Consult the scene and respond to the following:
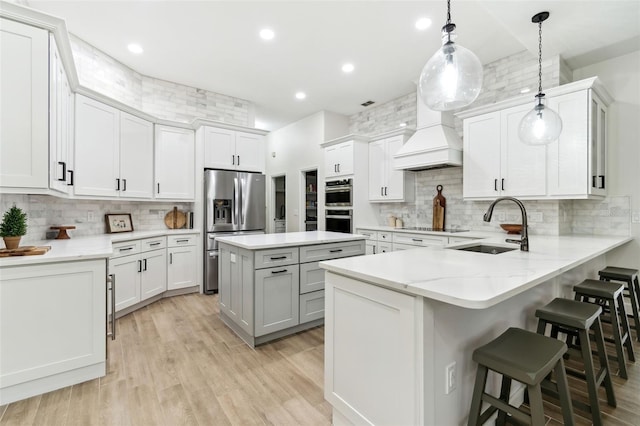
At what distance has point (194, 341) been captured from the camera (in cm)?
271

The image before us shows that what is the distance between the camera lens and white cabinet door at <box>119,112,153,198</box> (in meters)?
3.72

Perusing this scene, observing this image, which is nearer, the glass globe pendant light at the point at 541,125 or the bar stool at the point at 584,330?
the bar stool at the point at 584,330

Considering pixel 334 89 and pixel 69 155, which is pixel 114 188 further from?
pixel 334 89

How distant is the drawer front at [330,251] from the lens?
288 cm

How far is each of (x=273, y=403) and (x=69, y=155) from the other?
3.22 m

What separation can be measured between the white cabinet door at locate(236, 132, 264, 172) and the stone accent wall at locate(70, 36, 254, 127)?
24.4 inches

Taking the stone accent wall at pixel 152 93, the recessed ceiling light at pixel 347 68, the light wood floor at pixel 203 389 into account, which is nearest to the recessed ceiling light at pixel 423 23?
the recessed ceiling light at pixel 347 68

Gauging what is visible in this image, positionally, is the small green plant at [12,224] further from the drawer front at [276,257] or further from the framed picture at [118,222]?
the framed picture at [118,222]

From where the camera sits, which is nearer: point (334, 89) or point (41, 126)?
point (41, 126)

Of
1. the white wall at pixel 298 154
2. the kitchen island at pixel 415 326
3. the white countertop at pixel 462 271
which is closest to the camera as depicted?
the white countertop at pixel 462 271

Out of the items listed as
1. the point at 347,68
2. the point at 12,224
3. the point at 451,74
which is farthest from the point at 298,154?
the point at 451,74

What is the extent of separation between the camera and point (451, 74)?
157 cm

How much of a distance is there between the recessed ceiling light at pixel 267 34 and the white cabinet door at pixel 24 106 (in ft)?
6.47

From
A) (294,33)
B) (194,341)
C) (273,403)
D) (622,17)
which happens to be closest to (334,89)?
(294,33)
